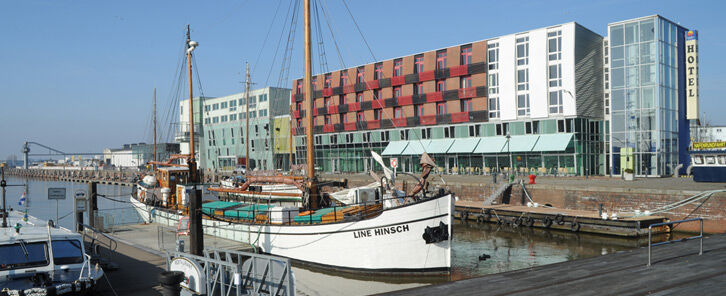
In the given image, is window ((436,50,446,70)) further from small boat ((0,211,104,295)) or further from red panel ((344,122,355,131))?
small boat ((0,211,104,295))

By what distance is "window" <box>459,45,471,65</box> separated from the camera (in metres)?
52.8

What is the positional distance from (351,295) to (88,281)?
738cm

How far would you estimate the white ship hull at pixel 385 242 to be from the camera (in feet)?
54.1

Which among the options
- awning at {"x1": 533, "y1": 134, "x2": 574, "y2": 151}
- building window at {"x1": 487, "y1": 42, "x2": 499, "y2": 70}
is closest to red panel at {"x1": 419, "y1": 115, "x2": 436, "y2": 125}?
building window at {"x1": 487, "y1": 42, "x2": 499, "y2": 70}

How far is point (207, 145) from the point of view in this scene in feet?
299

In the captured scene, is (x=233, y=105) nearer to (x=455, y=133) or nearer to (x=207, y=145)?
(x=207, y=145)

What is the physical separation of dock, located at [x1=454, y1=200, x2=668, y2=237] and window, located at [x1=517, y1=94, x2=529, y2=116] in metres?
19.1

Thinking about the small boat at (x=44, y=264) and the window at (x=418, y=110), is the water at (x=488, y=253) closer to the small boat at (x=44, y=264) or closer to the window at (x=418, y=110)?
the small boat at (x=44, y=264)

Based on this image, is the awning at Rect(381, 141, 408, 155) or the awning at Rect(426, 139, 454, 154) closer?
the awning at Rect(426, 139, 454, 154)

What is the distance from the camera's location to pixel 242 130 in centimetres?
7988

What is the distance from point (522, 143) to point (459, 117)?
313 inches

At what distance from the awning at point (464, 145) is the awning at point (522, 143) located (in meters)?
3.61

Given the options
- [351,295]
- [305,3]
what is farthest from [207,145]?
[351,295]

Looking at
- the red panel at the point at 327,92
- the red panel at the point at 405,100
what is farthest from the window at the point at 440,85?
the red panel at the point at 327,92
